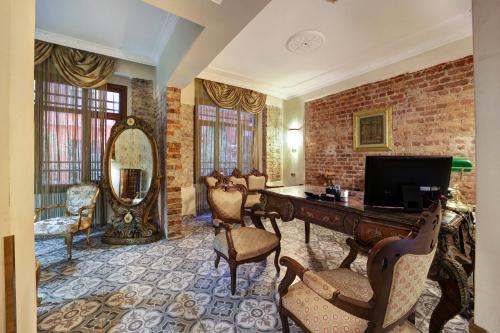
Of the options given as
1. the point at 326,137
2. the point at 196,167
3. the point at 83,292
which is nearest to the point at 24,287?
the point at 83,292

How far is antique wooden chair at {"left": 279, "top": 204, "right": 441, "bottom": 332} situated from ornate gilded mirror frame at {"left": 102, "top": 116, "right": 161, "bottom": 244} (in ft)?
8.62

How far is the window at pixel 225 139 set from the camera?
4.27m

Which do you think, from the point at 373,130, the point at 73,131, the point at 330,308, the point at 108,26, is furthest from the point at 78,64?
the point at 373,130

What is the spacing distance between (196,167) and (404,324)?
148 inches

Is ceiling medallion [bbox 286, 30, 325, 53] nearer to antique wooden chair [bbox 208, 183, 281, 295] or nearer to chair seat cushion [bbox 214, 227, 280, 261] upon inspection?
antique wooden chair [bbox 208, 183, 281, 295]

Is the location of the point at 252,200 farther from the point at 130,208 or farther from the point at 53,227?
the point at 53,227

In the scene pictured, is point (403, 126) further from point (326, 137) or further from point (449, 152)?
point (326, 137)

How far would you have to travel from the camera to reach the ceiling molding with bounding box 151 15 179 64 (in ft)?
8.34

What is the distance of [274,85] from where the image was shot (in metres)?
4.81

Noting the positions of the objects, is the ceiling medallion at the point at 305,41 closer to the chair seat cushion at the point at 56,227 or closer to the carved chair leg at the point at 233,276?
the carved chair leg at the point at 233,276

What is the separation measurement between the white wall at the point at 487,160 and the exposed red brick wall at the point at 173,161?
10.0 ft

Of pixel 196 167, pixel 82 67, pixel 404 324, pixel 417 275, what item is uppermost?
pixel 82 67

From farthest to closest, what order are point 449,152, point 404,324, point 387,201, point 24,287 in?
point 449,152, point 387,201, point 404,324, point 24,287

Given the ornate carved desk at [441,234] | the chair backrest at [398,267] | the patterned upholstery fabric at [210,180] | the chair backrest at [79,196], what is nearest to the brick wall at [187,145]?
the patterned upholstery fabric at [210,180]
